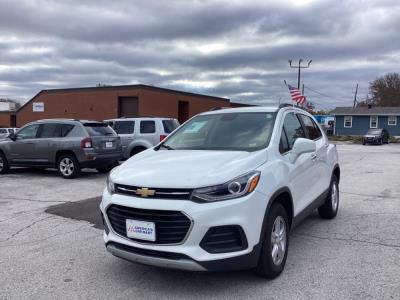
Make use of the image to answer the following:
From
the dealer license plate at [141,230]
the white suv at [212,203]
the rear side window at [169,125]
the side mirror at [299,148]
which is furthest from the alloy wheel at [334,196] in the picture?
the rear side window at [169,125]

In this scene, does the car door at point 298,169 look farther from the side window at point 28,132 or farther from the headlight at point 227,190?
the side window at point 28,132

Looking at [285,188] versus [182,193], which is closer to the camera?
[182,193]

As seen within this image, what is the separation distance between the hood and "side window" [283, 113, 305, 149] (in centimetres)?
93

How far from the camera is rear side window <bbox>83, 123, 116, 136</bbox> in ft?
38.9

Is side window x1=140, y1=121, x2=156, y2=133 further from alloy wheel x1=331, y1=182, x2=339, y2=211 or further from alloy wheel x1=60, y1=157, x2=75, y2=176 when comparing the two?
alloy wheel x1=331, y1=182, x2=339, y2=211

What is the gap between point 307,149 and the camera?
4789 mm

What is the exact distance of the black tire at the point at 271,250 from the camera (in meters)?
3.91

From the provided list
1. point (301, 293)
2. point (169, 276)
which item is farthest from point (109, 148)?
point (301, 293)

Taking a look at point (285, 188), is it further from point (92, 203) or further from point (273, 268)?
point (92, 203)

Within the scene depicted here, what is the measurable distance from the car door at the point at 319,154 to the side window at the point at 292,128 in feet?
0.85

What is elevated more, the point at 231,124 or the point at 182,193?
the point at 231,124

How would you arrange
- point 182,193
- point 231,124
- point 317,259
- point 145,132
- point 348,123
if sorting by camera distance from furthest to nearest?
point 348,123, point 145,132, point 231,124, point 317,259, point 182,193

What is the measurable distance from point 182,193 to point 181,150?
132cm

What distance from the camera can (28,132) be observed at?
12.5 m
